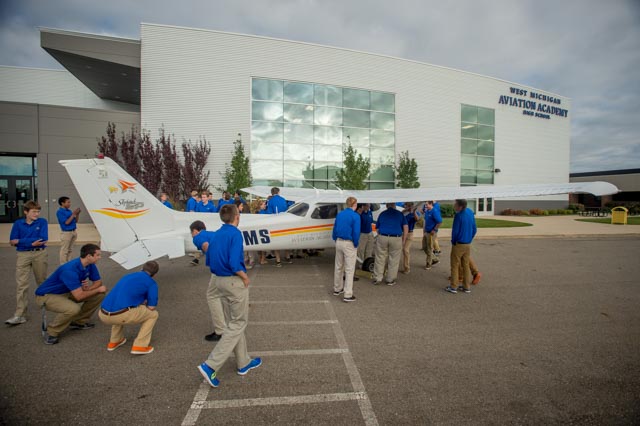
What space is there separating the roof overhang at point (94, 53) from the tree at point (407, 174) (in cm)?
1955

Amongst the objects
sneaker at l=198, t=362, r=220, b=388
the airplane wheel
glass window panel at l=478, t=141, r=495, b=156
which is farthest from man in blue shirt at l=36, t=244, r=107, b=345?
glass window panel at l=478, t=141, r=495, b=156

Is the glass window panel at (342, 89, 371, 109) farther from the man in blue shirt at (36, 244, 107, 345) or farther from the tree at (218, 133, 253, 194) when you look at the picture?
the man in blue shirt at (36, 244, 107, 345)

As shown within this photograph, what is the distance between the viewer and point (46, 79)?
2523cm

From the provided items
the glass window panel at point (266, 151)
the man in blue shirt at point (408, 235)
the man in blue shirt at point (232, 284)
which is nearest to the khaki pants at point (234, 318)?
the man in blue shirt at point (232, 284)

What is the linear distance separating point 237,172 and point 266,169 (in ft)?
7.92

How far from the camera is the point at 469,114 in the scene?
2703 centimetres

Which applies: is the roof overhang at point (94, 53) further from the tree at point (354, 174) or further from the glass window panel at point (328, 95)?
the tree at point (354, 174)

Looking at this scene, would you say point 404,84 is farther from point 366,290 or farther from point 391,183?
point 366,290

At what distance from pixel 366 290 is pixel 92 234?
1455 cm

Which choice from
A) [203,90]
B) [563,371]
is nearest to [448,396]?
[563,371]

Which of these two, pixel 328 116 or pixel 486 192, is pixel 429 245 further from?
pixel 328 116

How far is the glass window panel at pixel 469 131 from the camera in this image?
1055 inches

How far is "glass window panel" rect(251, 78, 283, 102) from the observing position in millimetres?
20703

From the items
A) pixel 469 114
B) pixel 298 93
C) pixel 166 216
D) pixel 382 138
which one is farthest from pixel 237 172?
pixel 469 114
